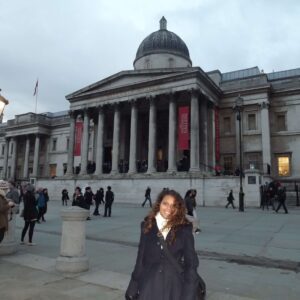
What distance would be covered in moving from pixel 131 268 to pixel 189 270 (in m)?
4.36

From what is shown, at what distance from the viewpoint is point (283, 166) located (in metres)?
35.0

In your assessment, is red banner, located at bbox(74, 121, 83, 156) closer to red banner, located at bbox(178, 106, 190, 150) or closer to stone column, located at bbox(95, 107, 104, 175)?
stone column, located at bbox(95, 107, 104, 175)

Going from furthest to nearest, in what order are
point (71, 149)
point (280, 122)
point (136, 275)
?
point (71, 149)
point (280, 122)
point (136, 275)

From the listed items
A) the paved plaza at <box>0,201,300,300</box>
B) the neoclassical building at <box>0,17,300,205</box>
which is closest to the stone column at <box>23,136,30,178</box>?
the neoclassical building at <box>0,17,300,205</box>

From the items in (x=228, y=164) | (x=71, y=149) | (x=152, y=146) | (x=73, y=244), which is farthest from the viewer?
(x=71, y=149)

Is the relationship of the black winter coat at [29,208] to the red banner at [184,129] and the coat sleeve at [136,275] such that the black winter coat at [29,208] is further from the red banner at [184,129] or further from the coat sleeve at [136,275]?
the red banner at [184,129]

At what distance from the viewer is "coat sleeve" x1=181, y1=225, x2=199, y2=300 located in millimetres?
2861

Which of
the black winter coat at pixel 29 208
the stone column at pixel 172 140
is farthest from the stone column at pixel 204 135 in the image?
the black winter coat at pixel 29 208

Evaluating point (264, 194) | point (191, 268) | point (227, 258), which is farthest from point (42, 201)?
point (264, 194)

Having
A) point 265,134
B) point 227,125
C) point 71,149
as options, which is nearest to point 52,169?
point 71,149

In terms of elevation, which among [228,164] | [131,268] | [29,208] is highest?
[228,164]

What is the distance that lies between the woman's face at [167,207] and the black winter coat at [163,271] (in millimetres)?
166

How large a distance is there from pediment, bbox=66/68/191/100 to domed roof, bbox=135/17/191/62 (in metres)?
8.86

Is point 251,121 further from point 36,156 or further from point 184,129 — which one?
point 36,156
